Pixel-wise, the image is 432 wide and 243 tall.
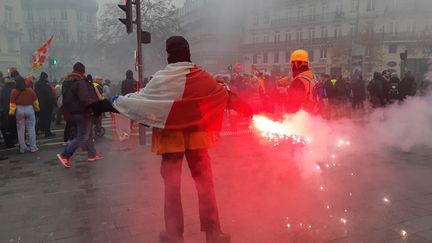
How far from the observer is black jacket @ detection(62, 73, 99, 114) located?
19.4 ft

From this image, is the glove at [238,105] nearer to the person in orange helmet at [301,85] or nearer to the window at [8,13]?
the person in orange helmet at [301,85]

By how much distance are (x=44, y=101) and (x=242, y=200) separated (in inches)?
292

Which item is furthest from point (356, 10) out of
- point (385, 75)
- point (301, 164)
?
point (301, 164)

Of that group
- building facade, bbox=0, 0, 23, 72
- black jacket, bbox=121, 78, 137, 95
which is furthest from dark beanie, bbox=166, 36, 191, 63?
building facade, bbox=0, 0, 23, 72

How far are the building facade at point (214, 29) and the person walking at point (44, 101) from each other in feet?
34.3

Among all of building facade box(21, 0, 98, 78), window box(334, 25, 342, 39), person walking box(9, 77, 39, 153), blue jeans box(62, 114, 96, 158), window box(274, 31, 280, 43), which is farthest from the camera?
building facade box(21, 0, 98, 78)

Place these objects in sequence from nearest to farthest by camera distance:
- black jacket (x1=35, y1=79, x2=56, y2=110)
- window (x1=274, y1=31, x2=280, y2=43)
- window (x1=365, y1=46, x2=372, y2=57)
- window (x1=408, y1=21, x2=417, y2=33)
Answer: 1. black jacket (x1=35, y1=79, x2=56, y2=110)
2. window (x1=408, y1=21, x2=417, y2=33)
3. window (x1=274, y1=31, x2=280, y2=43)
4. window (x1=365, y1=46, x2=372, y2=57)

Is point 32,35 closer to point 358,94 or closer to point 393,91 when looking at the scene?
point 358,94

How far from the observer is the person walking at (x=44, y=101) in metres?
9.73

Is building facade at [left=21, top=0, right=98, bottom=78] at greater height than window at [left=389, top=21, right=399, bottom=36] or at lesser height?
greater

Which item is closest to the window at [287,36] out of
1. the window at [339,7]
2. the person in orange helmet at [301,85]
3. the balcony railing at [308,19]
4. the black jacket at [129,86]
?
the balcony railing at [308,19]

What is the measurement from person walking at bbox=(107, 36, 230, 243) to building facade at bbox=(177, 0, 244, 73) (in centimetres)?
1517

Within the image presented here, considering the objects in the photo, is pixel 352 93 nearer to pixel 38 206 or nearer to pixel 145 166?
pixel 145 166

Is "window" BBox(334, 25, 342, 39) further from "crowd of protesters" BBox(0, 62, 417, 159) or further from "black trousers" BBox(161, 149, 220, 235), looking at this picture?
"black trousers" BBox(161, 149, 220, 235)
